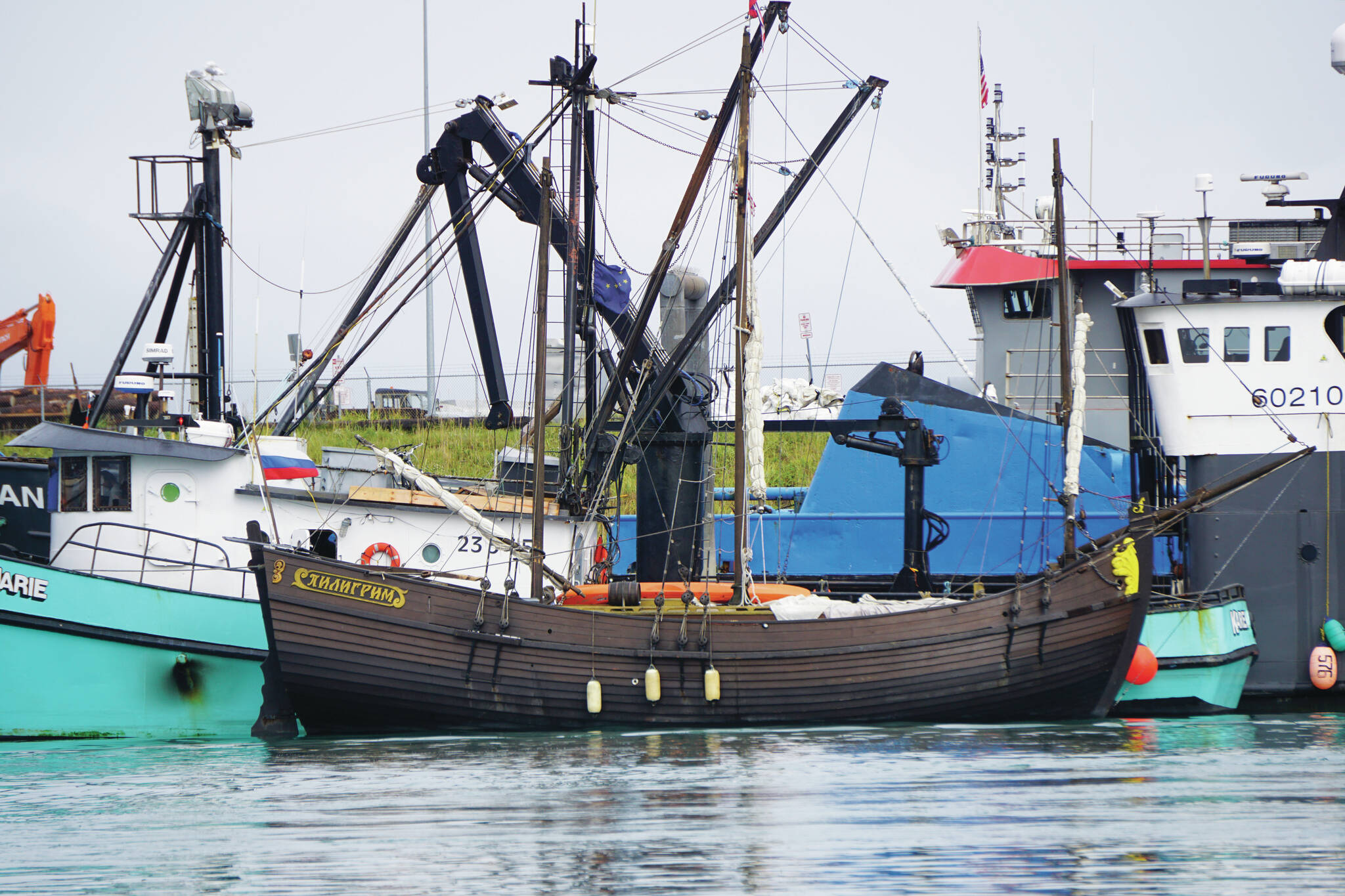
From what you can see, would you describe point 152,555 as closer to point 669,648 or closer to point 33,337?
point 669,648

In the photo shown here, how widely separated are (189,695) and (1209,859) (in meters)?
11.1

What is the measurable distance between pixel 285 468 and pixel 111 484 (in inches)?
81.1

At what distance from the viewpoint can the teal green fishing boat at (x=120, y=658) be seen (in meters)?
14.5

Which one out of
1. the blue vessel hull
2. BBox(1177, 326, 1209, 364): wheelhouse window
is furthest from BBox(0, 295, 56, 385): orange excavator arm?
BBox(1177, 326, 1209, 364): wheelhouse window

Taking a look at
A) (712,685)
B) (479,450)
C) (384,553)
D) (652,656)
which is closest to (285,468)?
(384,553)

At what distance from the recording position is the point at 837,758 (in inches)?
496

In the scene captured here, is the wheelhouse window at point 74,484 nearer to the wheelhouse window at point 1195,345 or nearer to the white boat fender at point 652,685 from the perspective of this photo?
the white boat fender at point 652,685

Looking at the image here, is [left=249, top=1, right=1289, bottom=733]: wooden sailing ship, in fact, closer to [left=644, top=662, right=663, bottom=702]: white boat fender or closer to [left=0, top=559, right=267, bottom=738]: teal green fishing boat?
[left=644, top=662, right=663, bottom=702]: white boat fender

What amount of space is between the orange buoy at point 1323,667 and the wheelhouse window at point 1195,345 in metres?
3.90

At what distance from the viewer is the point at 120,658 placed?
14.9 metres

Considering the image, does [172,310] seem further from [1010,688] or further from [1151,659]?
[1151,659]

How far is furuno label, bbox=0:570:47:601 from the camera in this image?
47.3 feet

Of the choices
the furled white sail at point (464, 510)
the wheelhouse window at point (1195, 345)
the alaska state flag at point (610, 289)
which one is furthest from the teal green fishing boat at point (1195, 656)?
the alaska state flag at point (610, 289)

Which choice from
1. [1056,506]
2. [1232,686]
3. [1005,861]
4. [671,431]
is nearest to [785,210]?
[671,431]
